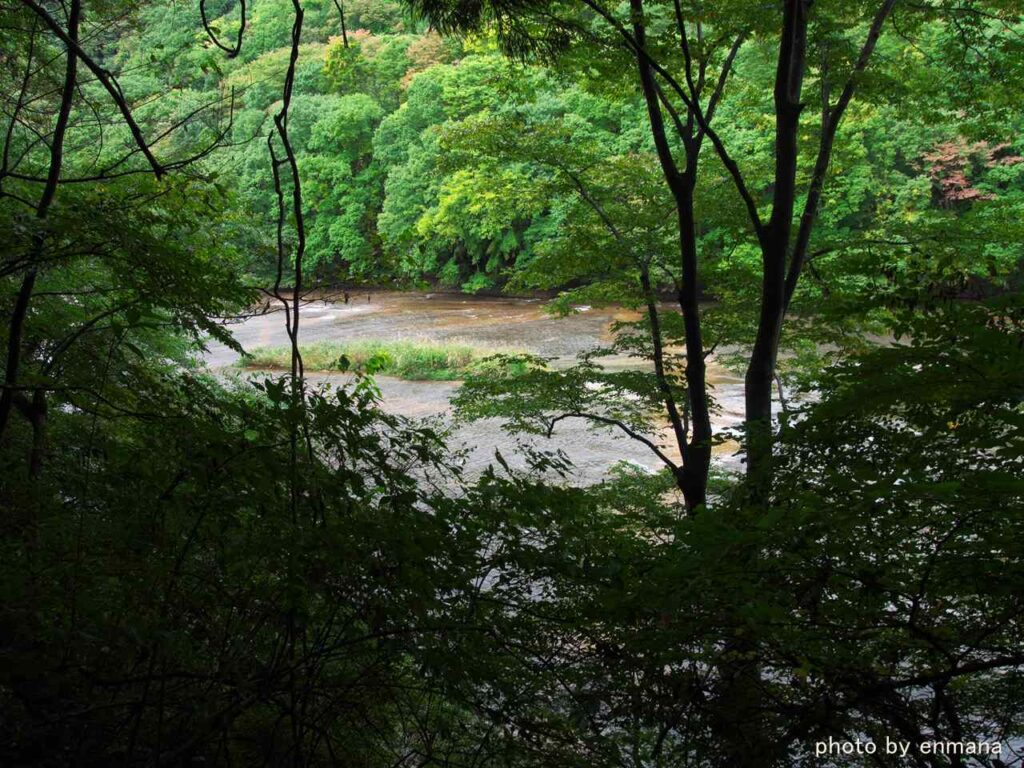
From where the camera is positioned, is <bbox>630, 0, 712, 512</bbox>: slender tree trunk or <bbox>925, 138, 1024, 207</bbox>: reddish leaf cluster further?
<bbox>925, 138, 1024, 207</bbox>: reddish leaf cluster

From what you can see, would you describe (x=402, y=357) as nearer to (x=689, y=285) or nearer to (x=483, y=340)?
(x=483, y=340)

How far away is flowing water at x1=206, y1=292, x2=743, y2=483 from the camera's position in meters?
12.4

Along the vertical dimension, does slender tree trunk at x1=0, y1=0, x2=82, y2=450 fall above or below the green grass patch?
above

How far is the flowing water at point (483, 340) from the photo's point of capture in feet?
Answer: 40.8

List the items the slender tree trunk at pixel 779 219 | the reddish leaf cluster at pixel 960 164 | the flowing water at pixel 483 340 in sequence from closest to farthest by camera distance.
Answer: the slender tree trunk at pixel 779 219 < the flowing water at pixel 483 340 < the reddish leaf cluster at pixel 960 164

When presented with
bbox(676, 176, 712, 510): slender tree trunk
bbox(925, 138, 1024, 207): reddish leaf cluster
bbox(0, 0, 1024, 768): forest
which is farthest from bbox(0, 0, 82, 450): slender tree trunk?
bbox(925, 138, 1024, 207): reddish leaf cluster

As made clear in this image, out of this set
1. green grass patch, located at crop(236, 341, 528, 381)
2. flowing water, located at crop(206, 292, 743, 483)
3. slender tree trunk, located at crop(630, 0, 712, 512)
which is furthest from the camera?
green grass patch, located at crop(236, 341, 528, 381)

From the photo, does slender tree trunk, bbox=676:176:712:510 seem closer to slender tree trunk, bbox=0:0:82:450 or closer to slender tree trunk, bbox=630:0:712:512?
slender tree trunk, bbox=630:0:712:512

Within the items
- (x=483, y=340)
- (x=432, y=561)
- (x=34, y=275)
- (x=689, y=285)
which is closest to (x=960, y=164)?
(x=483, y=340)

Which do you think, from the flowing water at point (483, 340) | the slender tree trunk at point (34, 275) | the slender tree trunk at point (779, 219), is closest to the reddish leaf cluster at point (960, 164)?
the flowing water at point (483, 340)

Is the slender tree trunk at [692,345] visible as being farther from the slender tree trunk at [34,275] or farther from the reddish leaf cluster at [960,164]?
the reddish leaf cluster at [960,164]

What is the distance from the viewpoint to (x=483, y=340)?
19.3m

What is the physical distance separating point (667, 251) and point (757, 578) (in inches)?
206

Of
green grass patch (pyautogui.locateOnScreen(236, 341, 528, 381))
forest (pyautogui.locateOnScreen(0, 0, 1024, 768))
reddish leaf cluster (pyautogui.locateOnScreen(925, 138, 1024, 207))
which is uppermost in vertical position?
reddish leaf cluster (pyautogui.locateOnScreen(925, 138, 1024, 207))
